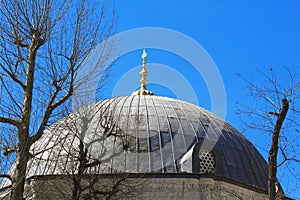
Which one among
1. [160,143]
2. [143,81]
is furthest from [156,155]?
[143,81]

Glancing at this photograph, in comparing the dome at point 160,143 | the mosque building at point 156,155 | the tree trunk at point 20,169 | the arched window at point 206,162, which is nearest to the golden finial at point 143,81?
the dome at point 160,143

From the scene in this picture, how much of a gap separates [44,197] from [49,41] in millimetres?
6301

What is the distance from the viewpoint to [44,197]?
17.9m

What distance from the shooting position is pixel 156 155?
72.4ft

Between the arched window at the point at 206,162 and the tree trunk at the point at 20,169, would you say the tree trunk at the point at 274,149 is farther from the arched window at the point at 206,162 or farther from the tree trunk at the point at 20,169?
the arched window at the point at 206,162

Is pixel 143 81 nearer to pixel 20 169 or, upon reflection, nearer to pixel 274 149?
pixel 20 169

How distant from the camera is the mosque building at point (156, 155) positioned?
61.5 ft

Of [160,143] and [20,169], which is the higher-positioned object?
[160,143]

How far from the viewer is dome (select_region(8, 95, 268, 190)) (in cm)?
2083

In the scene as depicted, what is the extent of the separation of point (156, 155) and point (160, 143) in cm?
60

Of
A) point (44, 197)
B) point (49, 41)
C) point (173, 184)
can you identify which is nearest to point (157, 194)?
point (173, 184)

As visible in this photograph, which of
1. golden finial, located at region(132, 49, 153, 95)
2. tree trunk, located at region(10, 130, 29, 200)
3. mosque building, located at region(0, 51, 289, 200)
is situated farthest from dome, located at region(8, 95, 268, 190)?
tree trunk, located at region(10, 130, 29, 200)

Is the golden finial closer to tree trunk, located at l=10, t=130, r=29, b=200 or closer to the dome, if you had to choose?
the dome

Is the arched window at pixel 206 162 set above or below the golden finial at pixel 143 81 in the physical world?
below
